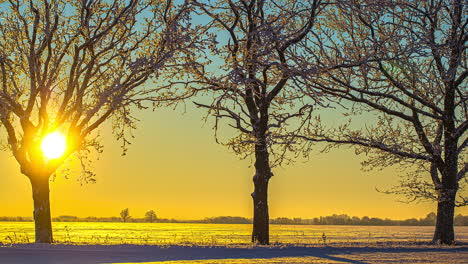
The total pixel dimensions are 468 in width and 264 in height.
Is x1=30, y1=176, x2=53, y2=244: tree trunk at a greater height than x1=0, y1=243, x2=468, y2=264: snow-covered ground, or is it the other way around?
x1=30, y1=176, x2=53, y2=244: tree trunk

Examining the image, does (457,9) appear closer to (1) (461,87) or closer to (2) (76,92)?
(1) (461,87)

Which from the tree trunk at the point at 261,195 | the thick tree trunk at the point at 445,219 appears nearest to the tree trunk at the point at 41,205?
the tree trunk at the point at 261,195

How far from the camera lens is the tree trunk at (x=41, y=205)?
80.7 ft

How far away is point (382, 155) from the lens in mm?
27516

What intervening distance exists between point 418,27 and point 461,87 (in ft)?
15.0

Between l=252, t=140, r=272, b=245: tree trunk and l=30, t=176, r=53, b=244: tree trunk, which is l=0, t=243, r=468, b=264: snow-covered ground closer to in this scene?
l=252, t=140, r=272, b=245: tree trunk

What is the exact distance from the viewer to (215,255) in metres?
17.2

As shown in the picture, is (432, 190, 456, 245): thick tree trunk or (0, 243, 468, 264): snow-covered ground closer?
(0, 243, 468, 264): snow-covered ground

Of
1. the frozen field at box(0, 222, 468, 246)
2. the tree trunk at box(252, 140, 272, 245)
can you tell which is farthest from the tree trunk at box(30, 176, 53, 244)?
the tree trunk at box(252, 140, 272, 245)

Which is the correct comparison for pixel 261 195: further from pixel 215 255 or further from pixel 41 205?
pixel 41 205

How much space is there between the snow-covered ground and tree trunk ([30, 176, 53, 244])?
5.74 metres

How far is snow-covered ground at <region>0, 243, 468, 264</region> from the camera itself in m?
15.6

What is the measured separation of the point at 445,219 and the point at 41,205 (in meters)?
18.3

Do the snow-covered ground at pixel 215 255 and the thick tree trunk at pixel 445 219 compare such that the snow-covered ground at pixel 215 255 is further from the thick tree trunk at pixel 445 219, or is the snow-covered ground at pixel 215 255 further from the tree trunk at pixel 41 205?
the thick tree trunk at pixel 445 219
